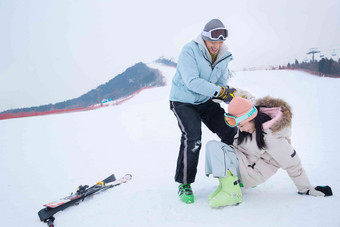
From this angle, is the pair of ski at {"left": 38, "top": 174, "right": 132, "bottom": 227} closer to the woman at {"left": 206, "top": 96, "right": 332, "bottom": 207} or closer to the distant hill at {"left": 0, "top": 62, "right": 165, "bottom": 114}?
the woman at {"left": 206, "top": 96, "right": 332, "bottom": 207}

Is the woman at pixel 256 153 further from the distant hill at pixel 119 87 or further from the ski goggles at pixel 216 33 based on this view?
the distant hill at pixel 119 87

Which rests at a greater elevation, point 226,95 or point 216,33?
point 216,33

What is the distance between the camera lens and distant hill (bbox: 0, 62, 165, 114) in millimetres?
7973

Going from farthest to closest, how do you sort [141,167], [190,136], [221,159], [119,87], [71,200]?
[119,87]
[141,167]
[71,200]
[190,136]
[221,159]

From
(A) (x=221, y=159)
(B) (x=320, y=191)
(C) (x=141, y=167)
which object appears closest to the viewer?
(B) (x=320, y=191)

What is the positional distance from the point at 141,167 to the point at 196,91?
2.04m

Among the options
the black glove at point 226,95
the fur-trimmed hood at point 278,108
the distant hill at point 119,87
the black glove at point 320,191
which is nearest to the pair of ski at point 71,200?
the black glove at point 226,95

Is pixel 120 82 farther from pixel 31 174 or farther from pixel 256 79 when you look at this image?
pixel 31 174

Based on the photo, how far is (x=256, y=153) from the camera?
2.20 m

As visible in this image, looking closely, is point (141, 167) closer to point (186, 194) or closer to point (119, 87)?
point (186, 194)

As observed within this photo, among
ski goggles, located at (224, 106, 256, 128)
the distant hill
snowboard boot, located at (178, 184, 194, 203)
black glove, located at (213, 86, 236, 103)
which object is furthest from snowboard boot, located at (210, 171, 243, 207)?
the distant hill

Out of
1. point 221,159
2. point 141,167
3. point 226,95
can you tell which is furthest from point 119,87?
point 221,159

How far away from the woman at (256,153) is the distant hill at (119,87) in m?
6.86

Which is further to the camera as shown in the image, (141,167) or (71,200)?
(141,167)
